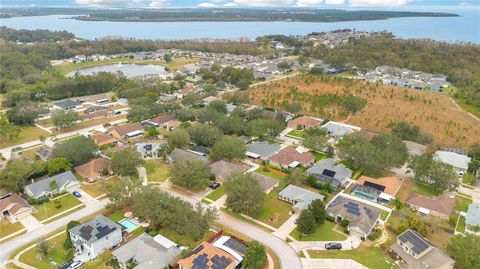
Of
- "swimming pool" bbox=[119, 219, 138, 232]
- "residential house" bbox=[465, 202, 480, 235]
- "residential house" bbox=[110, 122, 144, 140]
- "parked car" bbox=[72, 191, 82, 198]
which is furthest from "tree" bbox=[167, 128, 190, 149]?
"residential house" bbox=[465, 202, 480, 235]

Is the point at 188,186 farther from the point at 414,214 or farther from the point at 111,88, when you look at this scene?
the point at 111,88

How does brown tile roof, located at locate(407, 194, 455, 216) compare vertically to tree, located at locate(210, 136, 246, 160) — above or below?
below

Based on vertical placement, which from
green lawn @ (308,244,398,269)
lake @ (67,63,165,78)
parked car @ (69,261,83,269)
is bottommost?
lake @ (67,63,165,78)

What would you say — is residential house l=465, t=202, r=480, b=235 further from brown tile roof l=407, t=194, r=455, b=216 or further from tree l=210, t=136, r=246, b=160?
tree l=210, t=136, r=246, b=160

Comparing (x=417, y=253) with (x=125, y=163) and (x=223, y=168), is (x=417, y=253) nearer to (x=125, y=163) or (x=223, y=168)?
(x=223, y=168)

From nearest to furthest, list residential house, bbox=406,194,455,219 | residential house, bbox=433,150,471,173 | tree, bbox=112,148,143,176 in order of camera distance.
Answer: residential house, bbox=406,194,455,219
tree, bbox=112,148,143,176
residential house, bbox=433,150,471,173

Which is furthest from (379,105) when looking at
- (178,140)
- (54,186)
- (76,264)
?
(76,264)
